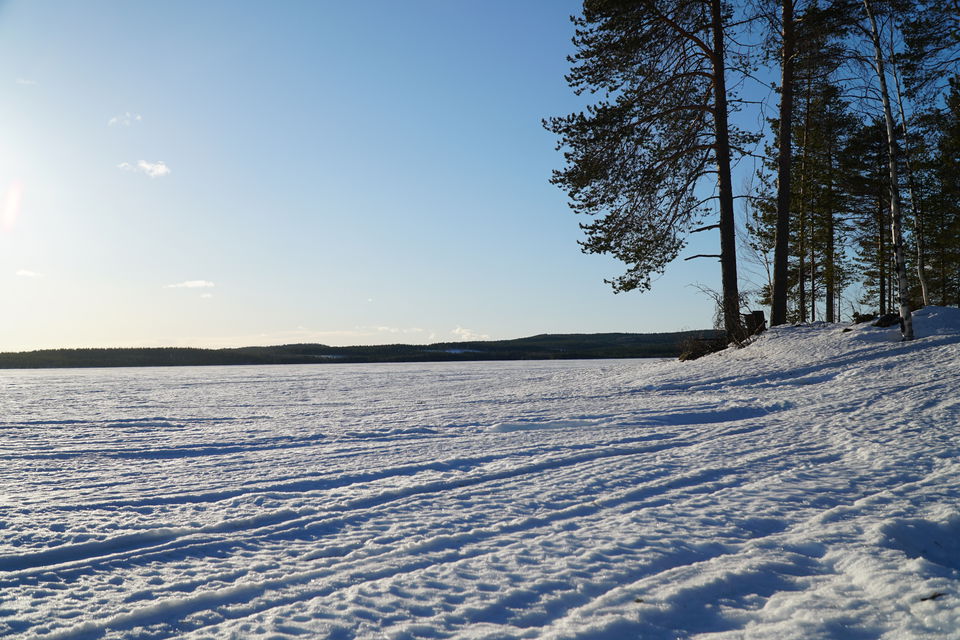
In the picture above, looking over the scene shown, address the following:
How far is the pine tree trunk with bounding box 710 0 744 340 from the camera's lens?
13.6 meters

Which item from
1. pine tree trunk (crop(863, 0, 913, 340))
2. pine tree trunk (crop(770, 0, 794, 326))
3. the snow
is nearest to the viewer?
the snow

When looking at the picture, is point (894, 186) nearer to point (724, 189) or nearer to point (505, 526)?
point (724, 189)

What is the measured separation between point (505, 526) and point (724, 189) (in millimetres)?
12748

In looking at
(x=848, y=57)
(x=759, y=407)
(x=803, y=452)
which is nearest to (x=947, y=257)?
(x=848, y=57)

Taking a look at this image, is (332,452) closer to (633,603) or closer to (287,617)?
(287,617)

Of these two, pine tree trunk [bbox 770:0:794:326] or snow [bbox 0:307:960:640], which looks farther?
pine tree trunk [bbox 770:0:794:326]

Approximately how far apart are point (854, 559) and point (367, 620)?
2.26 metres

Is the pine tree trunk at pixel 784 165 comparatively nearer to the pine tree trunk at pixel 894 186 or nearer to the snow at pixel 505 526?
the pine tree trunk at pixel 894 186

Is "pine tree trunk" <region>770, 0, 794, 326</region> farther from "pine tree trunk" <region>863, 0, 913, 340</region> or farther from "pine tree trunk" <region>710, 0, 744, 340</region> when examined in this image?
"pine tree trunk" <region>863, 0, 913, 340</region>

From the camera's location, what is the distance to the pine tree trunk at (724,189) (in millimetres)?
13570

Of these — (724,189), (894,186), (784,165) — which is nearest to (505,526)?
(894,186)

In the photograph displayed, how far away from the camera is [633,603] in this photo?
227cm

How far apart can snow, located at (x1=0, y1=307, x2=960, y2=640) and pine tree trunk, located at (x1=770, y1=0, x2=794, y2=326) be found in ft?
21.6

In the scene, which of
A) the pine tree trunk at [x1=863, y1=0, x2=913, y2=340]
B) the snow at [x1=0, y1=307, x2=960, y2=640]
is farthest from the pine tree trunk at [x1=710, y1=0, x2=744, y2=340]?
the snow at [x1=0, y1=307, x2=960, y2=640]
